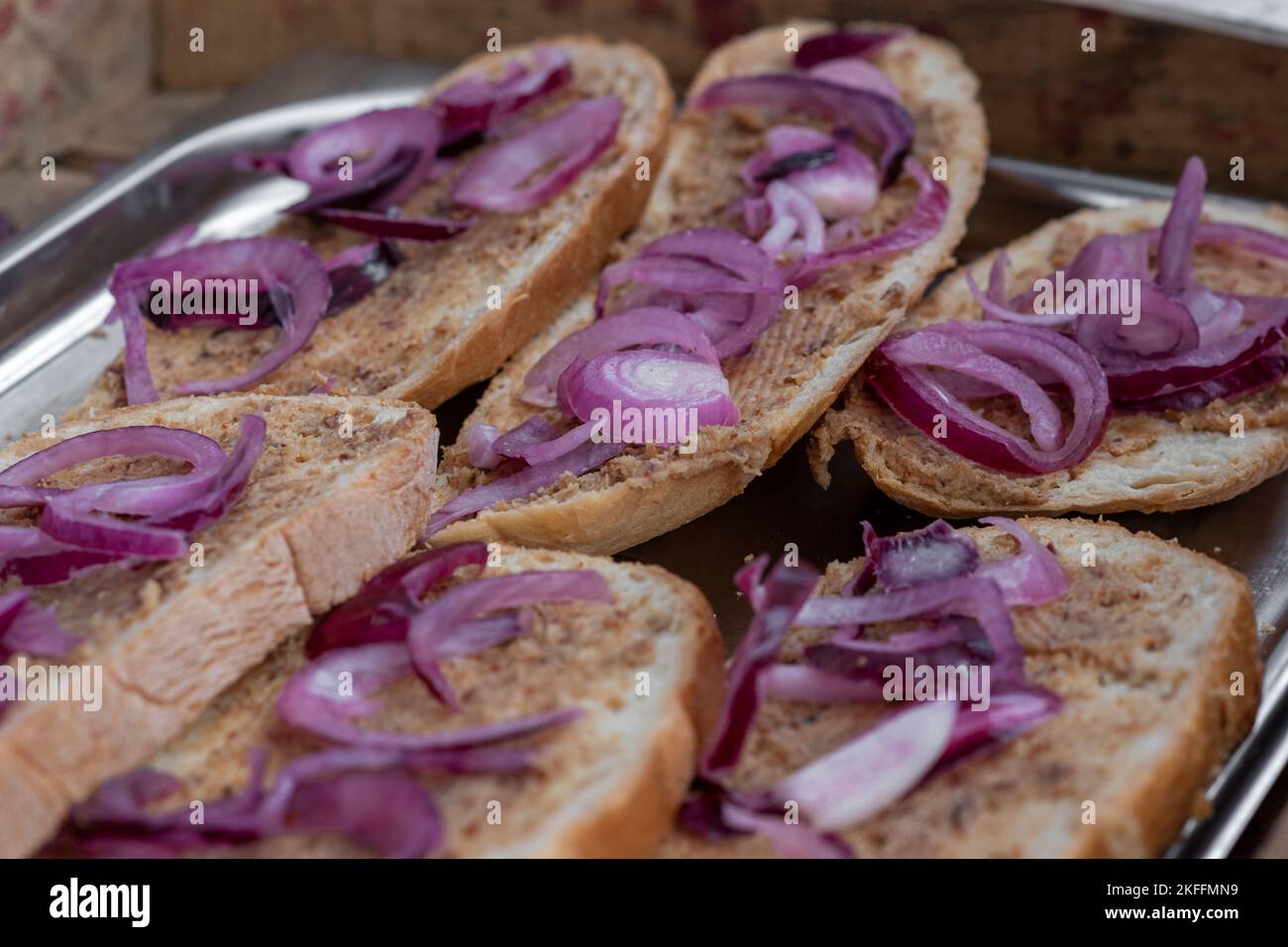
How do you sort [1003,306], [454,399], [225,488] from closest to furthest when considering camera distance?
[225,488] → [1003,306] → [454,399]

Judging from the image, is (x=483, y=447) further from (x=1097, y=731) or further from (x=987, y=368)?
(x=1097, y=731)

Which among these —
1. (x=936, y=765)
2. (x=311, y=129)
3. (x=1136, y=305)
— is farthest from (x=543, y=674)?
(x=311, y=129)

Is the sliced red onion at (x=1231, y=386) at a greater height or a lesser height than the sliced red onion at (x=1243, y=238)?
lesser

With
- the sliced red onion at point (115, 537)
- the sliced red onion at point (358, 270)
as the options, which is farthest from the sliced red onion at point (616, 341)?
the sliced red onion at point (115, 537)

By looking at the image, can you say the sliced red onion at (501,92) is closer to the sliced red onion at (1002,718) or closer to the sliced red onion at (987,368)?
the sliced red onion at (987,368)

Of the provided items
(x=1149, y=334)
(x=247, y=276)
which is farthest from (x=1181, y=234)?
(x=247, y=276)

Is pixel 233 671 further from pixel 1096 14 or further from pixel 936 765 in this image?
pixel 1096 14
